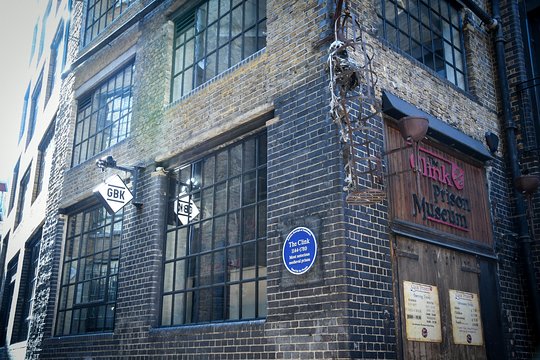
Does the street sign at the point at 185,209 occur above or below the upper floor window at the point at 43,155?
below

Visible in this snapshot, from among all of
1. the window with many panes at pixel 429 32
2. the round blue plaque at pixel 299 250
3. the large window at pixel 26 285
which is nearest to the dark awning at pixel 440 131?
the window with many panes at pixel 429 32

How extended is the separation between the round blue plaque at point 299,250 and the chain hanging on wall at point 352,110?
0.67m

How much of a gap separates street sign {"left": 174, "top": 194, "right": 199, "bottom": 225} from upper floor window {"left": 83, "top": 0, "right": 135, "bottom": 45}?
4790 millimetres

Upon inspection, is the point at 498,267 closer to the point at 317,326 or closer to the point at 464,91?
the point at 464,91

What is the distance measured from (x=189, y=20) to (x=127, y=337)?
17.1 ft

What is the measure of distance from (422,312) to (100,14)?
9457 millimetres

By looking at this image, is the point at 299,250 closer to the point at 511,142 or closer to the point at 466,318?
the point at 466,318

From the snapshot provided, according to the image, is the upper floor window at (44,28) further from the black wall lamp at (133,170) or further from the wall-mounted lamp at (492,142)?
the wall-mounted lamp at (492,142)

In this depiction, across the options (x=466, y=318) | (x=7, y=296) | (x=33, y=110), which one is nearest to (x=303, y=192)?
(x=466, y=318)

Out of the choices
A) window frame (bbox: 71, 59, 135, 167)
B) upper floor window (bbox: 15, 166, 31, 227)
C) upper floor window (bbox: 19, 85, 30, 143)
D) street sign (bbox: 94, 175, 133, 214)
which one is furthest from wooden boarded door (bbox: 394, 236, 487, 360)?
upper floor window (bbox: 19, 85, 30, 143)

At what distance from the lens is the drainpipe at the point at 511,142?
8219 mm

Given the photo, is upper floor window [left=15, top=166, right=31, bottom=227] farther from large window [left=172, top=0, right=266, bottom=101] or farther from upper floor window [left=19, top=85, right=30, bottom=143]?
large window [left=172, top=0, right=266, bottom=101]

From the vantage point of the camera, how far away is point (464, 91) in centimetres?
861

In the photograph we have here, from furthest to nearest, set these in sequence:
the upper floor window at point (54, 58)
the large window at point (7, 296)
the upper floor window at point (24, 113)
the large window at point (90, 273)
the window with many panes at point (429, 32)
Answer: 1. the upper floor window at point (24, 113)
2. the upper floor window at point (54, 58)
3. the large window at point (7, 296)
4. the large window at point (90, 273)
5. the window with many panes at point (429, 32)
